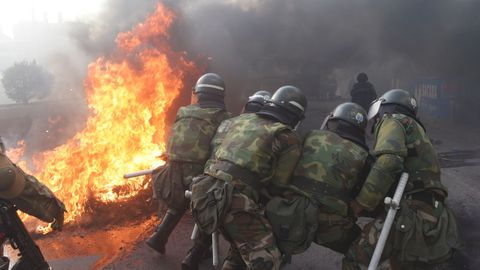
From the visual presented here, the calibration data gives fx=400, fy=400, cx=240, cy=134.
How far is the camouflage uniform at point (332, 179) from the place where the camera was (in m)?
2.96

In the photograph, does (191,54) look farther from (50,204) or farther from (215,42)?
(50,204)

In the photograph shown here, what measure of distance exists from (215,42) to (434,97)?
8.21 m

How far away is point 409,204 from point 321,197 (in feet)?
2.28

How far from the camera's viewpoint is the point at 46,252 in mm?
4621

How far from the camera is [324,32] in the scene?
40.0ft

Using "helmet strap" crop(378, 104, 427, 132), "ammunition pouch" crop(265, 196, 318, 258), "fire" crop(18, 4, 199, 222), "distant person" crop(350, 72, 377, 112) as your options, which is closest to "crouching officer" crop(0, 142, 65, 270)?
"ammunition pouch" crop(265, 196, 318, 258)

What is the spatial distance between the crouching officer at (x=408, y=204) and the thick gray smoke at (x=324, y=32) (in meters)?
9.07

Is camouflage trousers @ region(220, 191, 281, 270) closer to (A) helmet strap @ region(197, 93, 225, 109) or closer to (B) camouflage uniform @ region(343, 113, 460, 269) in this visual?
(B) camouflage uniform @ region(343, 113, 460, 269)

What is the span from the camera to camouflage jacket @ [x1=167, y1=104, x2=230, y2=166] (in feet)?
13.4

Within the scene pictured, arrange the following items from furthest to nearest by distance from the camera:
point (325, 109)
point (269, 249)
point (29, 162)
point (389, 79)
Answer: point (389, 79)
point (325, 109)
point (29, 162)
point (269, 249)

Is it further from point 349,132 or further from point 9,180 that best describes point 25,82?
point 349,132

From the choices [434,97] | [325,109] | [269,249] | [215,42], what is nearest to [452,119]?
[434,97]

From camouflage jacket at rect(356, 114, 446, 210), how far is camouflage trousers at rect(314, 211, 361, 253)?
211 millimetres

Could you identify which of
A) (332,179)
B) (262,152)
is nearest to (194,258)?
(262,152)
